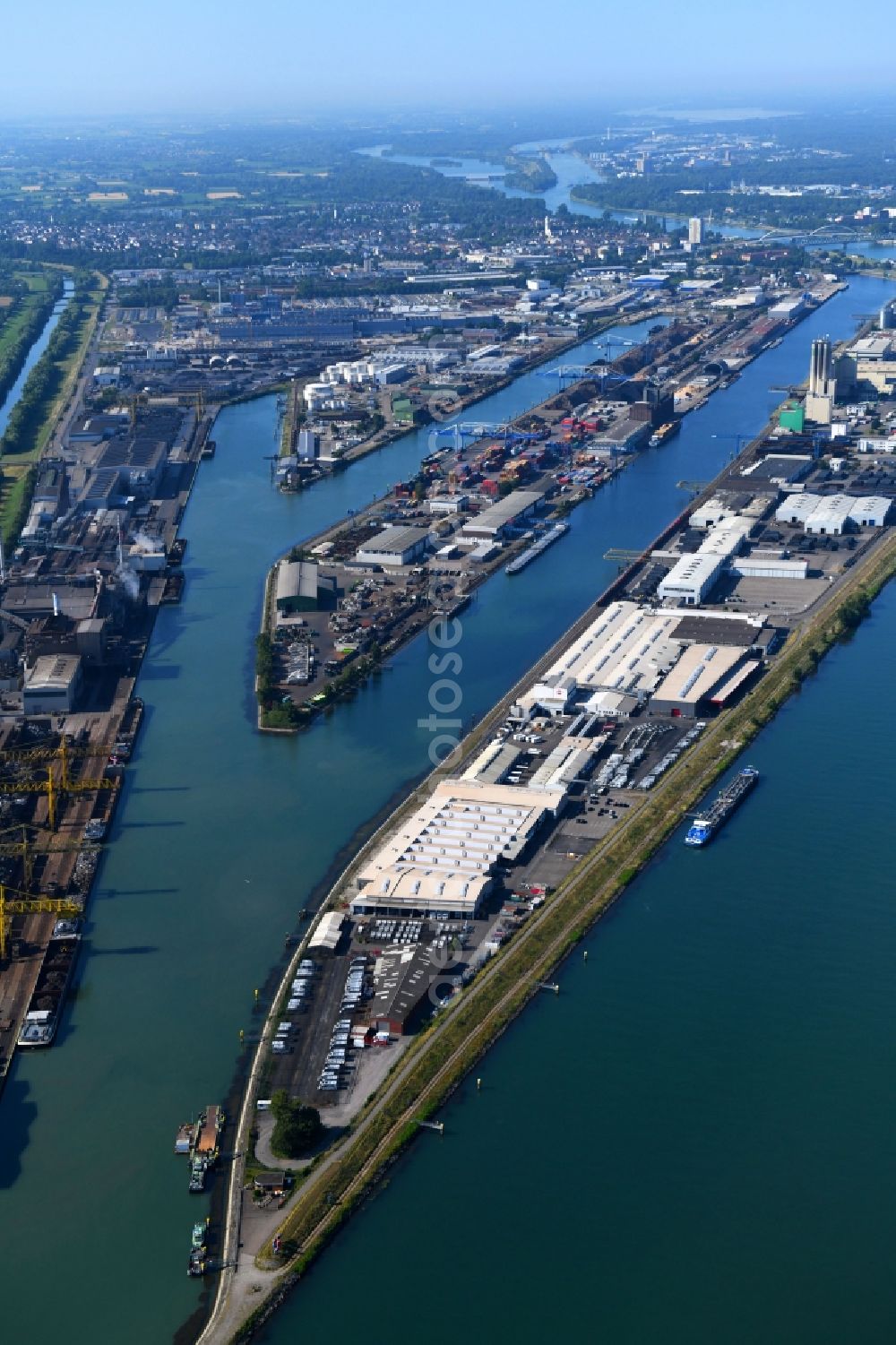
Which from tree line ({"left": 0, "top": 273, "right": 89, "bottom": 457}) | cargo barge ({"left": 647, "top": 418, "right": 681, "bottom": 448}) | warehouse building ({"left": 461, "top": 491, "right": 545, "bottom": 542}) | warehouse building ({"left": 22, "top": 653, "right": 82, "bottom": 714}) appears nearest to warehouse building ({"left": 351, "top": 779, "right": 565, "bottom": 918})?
warehouse building ({"left": 22, "top": 653, "right": 82, "bottom": 714})

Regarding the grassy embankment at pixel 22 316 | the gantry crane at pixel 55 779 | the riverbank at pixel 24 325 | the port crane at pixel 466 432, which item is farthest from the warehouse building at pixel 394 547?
the grassy embankment at pixel 22 316

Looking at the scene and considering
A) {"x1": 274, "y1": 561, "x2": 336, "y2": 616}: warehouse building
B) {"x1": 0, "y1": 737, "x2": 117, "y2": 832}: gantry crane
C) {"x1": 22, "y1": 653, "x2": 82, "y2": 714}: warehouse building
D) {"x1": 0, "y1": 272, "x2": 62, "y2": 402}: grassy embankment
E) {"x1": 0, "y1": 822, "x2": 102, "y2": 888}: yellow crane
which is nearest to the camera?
{"x1": 0, "y1": 822, "x2": 102, "y2": 888}: yellow crane

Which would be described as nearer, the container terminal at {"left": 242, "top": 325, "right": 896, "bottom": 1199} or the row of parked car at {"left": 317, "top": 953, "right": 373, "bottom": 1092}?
the row of parked car at {"left": 317, "top": 953, "right": 373, "bottom": 1092}

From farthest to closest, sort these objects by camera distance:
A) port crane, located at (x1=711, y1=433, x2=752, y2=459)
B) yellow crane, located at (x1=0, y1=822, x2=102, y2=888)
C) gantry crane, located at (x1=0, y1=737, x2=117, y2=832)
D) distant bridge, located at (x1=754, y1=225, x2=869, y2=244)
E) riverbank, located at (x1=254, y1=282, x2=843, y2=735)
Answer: distant bridge, located at (x1=754, y1=225, x2=869, y2=244) < port crane, located at (x1=711, y1=433, x2=752, y2=459) < riverbank, located at (x1=254, y1=282, x2=843, y2=735) < gantry crane, located at (x1=0, y1=737, x2=117, y2=832) < yellow crane, located at (x1=0, y1=822, x2=102, y2=888)

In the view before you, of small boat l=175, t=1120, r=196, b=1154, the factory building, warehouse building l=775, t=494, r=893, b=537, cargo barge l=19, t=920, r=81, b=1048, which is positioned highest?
the factory building

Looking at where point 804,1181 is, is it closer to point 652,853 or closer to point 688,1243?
point 688,1243

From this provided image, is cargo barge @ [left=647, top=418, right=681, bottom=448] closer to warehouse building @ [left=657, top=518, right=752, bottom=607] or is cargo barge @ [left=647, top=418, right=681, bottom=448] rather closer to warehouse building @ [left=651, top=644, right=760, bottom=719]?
warehouse building @ [left=657, top=518, right=752, bottom=607]

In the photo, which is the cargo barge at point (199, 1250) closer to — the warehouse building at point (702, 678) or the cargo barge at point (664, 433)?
the warehouse building at point (702, 678)

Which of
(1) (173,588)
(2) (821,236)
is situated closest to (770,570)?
(1) (173,588)
